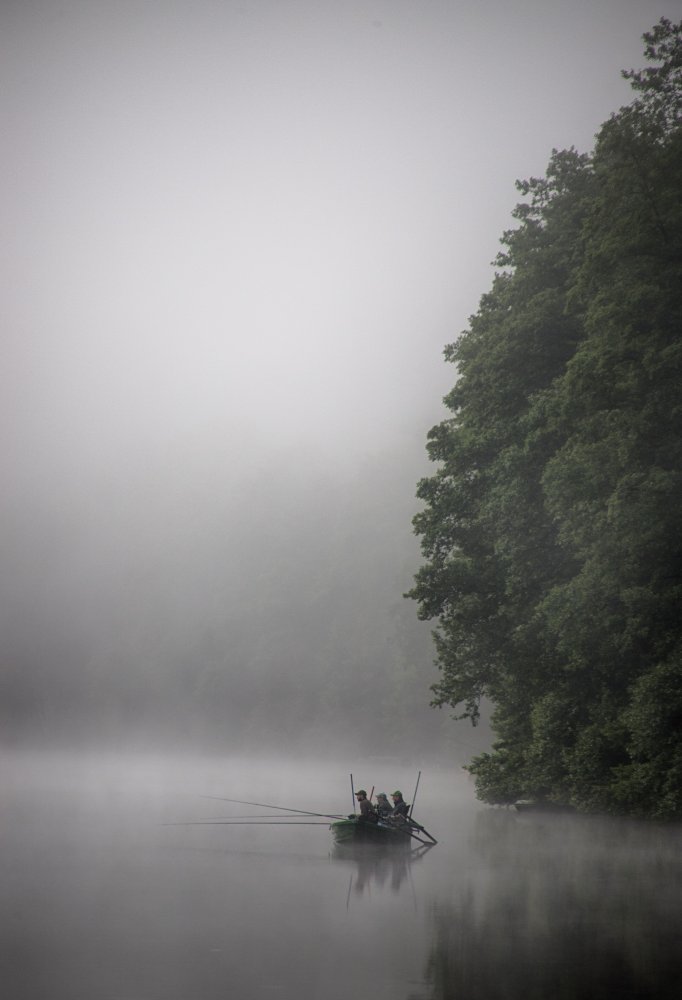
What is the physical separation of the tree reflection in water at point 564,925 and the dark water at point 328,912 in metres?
0.05

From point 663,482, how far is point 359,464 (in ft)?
502

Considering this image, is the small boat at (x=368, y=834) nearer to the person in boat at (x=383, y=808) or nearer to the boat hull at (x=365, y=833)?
the boat hull at (x=365, y=833)

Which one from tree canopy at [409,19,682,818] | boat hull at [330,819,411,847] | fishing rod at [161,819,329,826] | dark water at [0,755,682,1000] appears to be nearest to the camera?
dark water at [0,755,682,1000]

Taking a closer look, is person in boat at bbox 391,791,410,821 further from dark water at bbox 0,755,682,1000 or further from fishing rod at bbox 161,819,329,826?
fishing rod at bbox 161,819,329,826

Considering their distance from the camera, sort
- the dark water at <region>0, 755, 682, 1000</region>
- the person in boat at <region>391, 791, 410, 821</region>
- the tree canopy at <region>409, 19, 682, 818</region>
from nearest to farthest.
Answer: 1. the dark water at <region>0, 755, 682, 1000</region>
2. the tree canopy at <region>409, 19, 682, 818</region>
3. the person in boat at <region>391, 791, 410, 821</region>

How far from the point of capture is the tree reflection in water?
42.3 feet

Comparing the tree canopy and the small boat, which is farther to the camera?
the small boat

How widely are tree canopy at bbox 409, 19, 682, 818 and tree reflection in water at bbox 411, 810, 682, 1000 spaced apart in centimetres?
236

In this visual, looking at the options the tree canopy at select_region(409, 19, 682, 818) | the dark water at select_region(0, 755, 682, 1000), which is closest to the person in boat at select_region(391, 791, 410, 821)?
the dark water at select_region(0, 755, 682, 1000)

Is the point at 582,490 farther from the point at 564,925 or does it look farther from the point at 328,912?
the point at 328,912

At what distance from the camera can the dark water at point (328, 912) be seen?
42.7ft

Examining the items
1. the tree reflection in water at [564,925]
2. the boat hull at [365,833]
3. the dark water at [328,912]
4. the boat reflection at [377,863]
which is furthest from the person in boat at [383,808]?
the tree reflection in water at [564,925]

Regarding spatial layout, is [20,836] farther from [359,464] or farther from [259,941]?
[359,464]

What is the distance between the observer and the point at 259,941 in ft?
52.4
